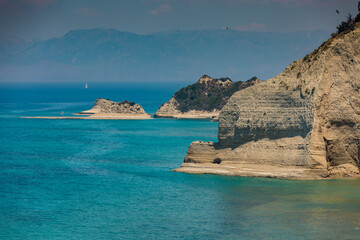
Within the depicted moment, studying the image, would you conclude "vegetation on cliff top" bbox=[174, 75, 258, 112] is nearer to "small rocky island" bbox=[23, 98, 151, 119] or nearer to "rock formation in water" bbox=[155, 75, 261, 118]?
"rock formation in water" bbox=[155, 75, 261, 118]

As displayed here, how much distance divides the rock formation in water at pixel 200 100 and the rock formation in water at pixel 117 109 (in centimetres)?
486

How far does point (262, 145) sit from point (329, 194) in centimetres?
849

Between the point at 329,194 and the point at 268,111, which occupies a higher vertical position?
the point at 268,111

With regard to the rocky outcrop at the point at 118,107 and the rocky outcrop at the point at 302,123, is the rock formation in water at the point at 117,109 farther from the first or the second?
the rocky outcrop at the point at 302,123

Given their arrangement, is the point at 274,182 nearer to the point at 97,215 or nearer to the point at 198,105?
the point at 97,215

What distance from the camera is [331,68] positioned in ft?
181

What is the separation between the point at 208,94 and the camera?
17312 cm

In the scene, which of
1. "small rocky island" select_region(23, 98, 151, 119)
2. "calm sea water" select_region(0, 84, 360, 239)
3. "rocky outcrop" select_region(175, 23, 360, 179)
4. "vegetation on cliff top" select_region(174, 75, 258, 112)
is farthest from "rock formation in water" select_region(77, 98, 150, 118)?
"rocky outcrop" select_region(175, 23, 360, 179)

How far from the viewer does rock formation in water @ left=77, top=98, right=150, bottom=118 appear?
158 metres

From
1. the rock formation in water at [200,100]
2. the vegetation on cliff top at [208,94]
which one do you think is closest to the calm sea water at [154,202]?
the rock formation in water at [200,100]

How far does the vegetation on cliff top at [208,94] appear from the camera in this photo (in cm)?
16562

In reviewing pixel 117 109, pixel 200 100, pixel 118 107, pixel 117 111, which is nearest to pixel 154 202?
pixel 117 111

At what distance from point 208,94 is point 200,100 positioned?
6090 mm

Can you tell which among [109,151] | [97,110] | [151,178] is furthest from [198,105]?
[151,178]
